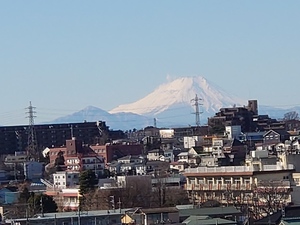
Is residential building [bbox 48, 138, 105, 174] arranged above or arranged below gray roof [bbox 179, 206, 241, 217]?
above

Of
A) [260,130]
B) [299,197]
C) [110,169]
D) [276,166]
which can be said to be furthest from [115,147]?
[299,197]

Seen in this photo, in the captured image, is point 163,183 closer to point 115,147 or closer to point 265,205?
point 265,205

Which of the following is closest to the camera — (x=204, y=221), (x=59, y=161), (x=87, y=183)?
(x=204, y=221)

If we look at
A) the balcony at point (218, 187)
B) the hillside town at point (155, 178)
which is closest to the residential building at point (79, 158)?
the hillside town at point (155, 178)

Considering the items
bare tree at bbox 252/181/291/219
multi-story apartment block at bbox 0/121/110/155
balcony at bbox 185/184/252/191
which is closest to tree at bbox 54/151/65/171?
multi-story apartment block at bbox 0/121/110/155

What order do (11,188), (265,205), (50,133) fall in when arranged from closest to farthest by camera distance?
(265,205), (11,188), (50,133)

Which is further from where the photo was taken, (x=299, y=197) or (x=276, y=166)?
(x=276, y=166)

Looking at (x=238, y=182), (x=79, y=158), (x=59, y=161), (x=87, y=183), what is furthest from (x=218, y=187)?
(x=59, y=161)

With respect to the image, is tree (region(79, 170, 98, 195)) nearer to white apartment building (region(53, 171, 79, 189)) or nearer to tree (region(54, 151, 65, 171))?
white apartment building (region(53, 171, 79, 189))

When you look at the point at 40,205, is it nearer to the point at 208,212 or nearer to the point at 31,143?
the point at 208,212
